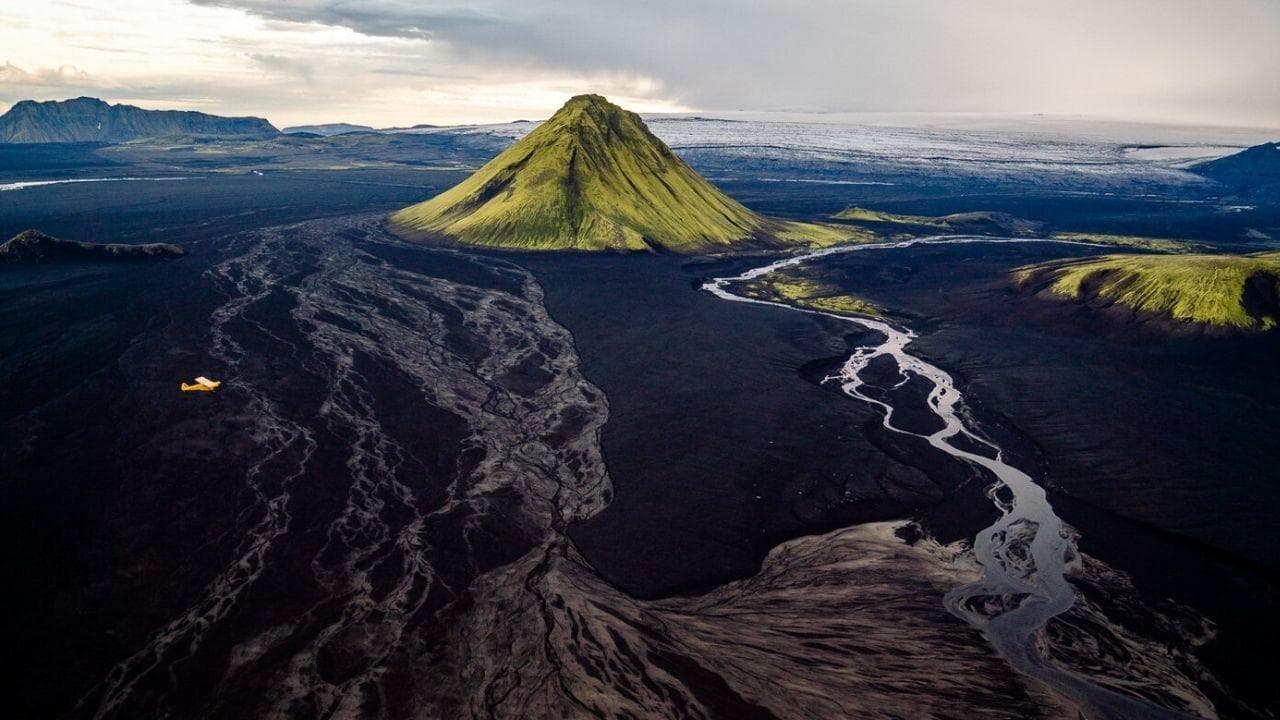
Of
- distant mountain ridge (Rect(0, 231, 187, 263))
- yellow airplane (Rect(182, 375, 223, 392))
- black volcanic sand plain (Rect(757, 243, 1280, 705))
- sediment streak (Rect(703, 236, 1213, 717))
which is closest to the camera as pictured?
sediment streak (Rect(703, 236, 1213, 717))

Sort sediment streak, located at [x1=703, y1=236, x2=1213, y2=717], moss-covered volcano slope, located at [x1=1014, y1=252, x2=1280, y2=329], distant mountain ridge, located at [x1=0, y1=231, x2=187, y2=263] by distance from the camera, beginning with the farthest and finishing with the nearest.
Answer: distant mountain ridge, located at [x1=0, y1=231, x2=187, y2=263], moss-covered volcano slope, located at [x1=1014, y1=252, x2=1280, y2=329], sediment streak, located at [x1=703, y1=236, x2=1213, y2=717]

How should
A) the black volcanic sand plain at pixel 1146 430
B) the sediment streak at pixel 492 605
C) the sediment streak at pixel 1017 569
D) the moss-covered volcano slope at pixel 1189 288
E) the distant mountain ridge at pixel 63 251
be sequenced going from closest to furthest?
the sediment streak at pixel 492 605
the sediment streak at pixel 1017 569
the black volcanic sand plain at pixel 1146 430
the moss-covered volcano slope at pixel 1189 288
the distant mountain ridge at pixel 63 251

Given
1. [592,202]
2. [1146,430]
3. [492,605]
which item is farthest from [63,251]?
[1146,430]

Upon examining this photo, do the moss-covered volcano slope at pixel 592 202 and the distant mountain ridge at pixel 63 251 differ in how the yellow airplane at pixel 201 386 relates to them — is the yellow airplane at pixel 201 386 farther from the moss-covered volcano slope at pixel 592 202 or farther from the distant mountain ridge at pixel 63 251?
the moss-covered volcano slope at pixel 592 202

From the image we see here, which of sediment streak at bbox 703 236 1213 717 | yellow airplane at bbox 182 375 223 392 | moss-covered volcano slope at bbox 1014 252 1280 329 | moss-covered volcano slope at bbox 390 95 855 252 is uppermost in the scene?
moss-covered volcano slope at bbox 390 95 855 252

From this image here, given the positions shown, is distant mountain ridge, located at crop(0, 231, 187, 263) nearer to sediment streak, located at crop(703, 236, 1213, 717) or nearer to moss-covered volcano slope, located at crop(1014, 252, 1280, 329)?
sediment streak, located at crop(703, 236, 1213, 717)

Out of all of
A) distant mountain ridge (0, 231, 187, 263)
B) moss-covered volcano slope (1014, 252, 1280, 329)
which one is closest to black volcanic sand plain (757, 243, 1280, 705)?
moss-covered volcano slope (1014, 252, 1280, 329)

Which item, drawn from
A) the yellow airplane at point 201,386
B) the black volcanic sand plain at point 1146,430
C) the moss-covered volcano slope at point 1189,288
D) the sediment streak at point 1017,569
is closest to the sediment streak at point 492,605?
the sediment streak at point 1017,569
